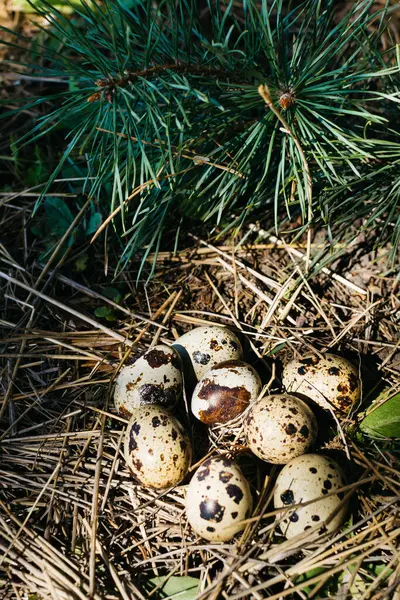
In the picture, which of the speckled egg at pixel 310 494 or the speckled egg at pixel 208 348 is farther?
the speckled egg at pixel 208 348

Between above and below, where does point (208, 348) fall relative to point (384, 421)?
above

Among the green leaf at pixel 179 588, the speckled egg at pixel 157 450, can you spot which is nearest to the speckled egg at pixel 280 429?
the speckled egg at pixel 157 450

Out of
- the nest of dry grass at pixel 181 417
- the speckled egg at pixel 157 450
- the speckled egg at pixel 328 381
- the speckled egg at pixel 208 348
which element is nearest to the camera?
the nest of dry grass at pixel 181 417

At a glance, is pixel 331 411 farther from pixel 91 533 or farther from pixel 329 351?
pixel 91 533

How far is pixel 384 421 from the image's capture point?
183cm

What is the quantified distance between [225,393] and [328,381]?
33 centimetres

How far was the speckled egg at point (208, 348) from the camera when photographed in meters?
1.94

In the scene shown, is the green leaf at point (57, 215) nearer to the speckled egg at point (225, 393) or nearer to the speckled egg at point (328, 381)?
the speckled egg at point (225, 393)

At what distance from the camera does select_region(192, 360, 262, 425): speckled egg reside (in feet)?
5.90

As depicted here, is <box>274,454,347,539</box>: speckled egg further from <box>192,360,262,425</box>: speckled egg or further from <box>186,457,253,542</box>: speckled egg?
<box>192,360,262,425</box>: speckled egg

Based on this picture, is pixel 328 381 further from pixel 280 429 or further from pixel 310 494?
pixel 310 494

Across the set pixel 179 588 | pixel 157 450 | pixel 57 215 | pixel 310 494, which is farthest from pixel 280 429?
pixel 57 215

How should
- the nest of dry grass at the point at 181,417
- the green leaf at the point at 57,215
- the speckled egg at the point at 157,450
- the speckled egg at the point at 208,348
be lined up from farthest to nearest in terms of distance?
1. the green leaf at the point at 57,215
2. the speckled egg at the point at 208,348
3. the speckled egg at the point at 157,450
4. the nest of dry grass at the point at 181,417

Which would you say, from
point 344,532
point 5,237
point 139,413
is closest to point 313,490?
point 344,532
